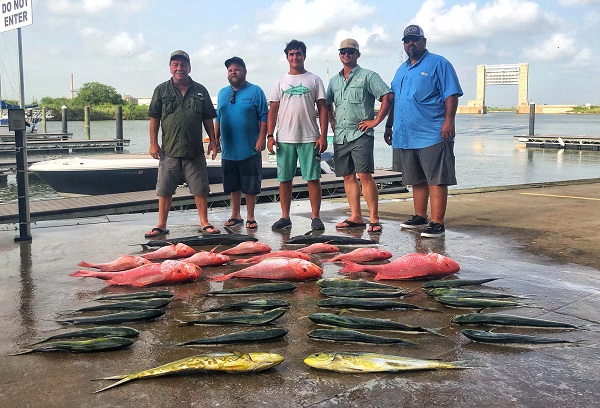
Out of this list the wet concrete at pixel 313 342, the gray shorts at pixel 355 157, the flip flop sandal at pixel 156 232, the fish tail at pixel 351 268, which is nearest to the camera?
the wet concrete at pixel 313 342

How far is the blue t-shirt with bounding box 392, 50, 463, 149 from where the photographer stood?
6.35 m

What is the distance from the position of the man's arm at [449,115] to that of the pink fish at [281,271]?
8.59ft

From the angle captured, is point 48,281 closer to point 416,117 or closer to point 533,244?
point 416,117

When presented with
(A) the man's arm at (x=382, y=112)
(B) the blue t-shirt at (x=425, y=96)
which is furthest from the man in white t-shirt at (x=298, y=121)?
(B) the blue t-shirt at (x=425, y=96)

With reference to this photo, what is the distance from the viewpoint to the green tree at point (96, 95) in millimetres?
117062

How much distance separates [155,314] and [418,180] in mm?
4022

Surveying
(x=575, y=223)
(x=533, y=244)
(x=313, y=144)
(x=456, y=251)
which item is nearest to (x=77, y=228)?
(x=313, y=144)

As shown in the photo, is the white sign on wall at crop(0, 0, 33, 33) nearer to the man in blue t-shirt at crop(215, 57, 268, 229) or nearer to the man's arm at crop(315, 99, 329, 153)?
the man in blue t-shirt at crop(215, 57, 268, 229)

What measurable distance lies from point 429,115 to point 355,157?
959 millimetres

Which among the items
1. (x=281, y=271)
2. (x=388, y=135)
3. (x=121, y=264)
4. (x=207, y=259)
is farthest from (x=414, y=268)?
(x=388, y=135)

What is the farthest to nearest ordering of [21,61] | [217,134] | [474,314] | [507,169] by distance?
1. [507,169]
2. [217,134]
3. [21,61]
4. [474,314]

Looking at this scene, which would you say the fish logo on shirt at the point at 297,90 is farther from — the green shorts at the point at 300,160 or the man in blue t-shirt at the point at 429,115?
the man in blue t-shirt at the point at 429,115

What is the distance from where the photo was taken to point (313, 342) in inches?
125

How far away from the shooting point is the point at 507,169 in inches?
1399
